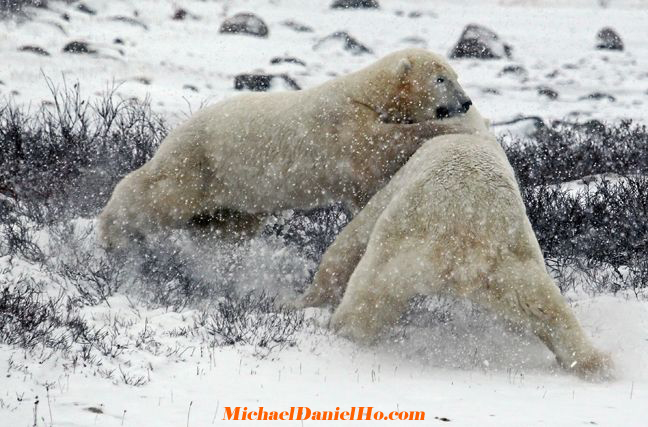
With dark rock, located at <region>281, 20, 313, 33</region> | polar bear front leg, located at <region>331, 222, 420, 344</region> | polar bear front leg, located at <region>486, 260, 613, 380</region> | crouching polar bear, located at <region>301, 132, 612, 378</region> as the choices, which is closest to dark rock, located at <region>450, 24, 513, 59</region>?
dark rock, located at <region>281, 20, 313, 33</region>

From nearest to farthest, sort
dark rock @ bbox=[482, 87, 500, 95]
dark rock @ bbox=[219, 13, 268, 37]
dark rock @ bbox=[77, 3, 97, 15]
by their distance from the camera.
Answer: dark rock @ bbox=[482, 87, 500, 95], dark rock @ bbox=[219, 13, 268, 37], dark rock @ bbox=[77, 3, 97, 15]

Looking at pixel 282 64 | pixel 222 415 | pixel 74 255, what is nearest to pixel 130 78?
pixel 282 64

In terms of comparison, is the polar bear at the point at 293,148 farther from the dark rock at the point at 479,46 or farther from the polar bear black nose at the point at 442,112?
the dark rock at the point at 479,46

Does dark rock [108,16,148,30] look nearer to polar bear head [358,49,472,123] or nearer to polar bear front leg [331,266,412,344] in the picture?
polar bear head [358,49,472,123]

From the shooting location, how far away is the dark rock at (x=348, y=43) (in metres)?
26.2

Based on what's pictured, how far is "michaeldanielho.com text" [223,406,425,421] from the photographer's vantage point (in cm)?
312

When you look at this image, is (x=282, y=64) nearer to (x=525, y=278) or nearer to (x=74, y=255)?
(x=74, y=255)

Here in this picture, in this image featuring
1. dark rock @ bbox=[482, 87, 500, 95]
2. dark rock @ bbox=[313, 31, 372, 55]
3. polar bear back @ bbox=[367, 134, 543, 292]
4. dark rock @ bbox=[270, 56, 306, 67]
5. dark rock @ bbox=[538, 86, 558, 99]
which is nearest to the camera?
polar bear back @ bbox=[367, 134, 543, 292]

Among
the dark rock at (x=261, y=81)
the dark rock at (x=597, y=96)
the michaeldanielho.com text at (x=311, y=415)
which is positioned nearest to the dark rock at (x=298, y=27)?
the dark rock at (x=261, y=81)

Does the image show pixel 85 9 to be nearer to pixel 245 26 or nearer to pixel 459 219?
pixel 245 26

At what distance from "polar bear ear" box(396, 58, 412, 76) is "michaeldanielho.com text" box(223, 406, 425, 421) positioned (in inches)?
119

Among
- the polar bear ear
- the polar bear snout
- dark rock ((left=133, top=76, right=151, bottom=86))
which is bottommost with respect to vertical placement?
dark rock ((left=133, top=76, right=151, bottom=86))

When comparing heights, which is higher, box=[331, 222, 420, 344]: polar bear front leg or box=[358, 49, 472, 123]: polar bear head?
box=[358, 49, 472, 123]: polar bear head

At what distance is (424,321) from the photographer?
506cm
